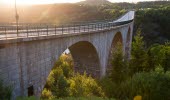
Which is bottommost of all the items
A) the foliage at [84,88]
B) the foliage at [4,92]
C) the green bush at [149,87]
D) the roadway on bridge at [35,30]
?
the foliage at [84,88]

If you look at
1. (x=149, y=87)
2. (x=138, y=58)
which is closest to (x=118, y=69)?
(x=149, y=87)

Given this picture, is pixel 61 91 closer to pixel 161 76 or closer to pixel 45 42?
pixel 45 42

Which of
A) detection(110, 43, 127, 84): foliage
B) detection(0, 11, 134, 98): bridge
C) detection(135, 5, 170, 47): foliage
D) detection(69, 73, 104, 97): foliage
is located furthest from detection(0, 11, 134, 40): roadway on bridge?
detection(135, 5, 170, 47): foliage

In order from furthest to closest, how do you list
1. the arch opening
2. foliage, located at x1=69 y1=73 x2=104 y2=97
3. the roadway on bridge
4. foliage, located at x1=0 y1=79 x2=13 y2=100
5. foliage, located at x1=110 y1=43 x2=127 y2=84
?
1. the arch opening
2. foliage, located at x1=110 y1=43 x2=127 y2=84
3. foliage, located at x1=69 y1=73 x2=104 y2=97
4. the roadway on bridge
5. foliage, located at x1=0 y1=79 x2=13 y2=100

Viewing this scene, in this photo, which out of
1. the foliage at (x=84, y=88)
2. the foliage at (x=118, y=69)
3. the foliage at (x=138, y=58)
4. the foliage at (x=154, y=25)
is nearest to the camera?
the foliage at (x=84, y=88)

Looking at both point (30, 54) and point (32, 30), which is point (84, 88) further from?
point (30, 54)

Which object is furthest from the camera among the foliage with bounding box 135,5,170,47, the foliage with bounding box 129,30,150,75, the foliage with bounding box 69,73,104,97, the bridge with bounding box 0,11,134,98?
the foliage with bounding box 135,5,170,47

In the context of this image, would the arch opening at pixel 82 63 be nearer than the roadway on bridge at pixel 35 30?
No

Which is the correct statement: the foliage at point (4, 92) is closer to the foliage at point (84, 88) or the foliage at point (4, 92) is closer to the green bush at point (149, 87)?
the foliage at point (84, 88)

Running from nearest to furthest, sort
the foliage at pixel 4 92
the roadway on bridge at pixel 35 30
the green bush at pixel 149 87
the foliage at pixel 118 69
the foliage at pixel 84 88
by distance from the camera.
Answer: the foliage at pixel 4 92, the roadway on bridge at pixel 35 30, the green bush at pixel 149 87, the foliage at pixel 84 88, the foliage at pixel 118 69

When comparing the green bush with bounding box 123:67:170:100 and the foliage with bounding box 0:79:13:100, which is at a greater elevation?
the foliage with bounding box 0:79:13:100

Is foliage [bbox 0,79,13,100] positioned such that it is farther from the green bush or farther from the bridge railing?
the green bush

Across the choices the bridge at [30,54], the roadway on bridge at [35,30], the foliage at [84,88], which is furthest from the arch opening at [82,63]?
the bridge at [30,54]

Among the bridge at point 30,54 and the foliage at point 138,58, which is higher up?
the bridge at point 30,54
